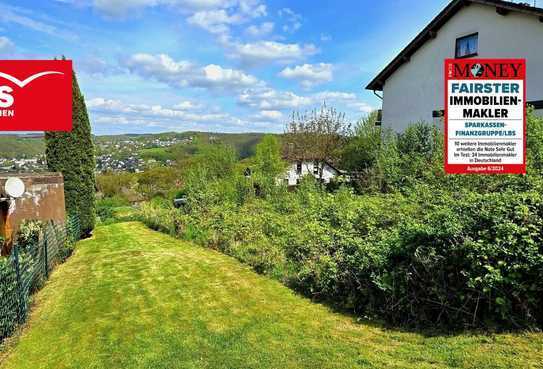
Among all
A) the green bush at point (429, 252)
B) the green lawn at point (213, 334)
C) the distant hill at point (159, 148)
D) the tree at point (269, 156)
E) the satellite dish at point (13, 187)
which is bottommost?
the green lawn at point (213, 334)

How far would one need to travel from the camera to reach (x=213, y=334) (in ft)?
17.0


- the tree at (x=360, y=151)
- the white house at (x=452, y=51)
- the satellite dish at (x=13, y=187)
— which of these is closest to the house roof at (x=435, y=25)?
the white house at (x=452, y=51)

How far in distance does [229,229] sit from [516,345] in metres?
8.80

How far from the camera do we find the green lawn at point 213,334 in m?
4.05

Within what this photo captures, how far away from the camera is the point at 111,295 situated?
23.7 feet

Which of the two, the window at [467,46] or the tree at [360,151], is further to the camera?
the tree at [360,151]

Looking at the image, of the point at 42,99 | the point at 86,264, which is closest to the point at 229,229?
the point at 86,264

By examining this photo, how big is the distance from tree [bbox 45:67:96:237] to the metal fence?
137 inches

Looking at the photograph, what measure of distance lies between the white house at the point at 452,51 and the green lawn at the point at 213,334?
12869mm

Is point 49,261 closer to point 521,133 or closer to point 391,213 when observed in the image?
point 391,213

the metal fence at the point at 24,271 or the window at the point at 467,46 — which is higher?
the window at the point at 467,46

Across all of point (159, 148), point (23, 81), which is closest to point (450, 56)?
point (23, 81)

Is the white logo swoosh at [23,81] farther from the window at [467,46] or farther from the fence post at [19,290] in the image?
the window at [467,46]

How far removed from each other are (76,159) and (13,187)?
3.91 m
